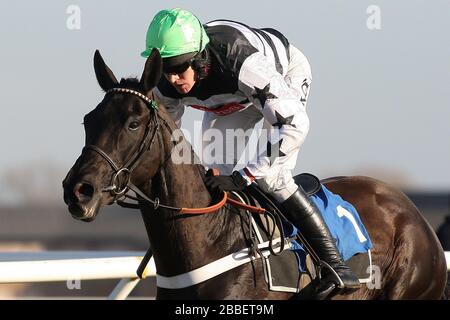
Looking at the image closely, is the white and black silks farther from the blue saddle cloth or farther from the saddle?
the blue saddle cloth

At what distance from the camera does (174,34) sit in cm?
441

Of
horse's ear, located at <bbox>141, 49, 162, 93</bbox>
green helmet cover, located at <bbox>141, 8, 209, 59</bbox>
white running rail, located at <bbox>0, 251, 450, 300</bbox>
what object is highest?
green helmet cover, located at <bbox>141, 8, 209, 59</bbox>

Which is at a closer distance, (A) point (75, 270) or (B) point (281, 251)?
(B) point (281, 251)

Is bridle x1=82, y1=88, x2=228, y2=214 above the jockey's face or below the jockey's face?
below

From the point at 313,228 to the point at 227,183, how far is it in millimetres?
454

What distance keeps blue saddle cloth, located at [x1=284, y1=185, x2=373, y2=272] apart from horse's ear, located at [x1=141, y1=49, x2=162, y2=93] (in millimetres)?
1018

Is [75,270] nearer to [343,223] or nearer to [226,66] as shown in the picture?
[343,223]

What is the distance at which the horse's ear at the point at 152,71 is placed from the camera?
417cm

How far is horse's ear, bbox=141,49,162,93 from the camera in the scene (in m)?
4.17

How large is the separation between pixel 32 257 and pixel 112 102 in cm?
305

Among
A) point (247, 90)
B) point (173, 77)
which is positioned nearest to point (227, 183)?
point (247, 90)

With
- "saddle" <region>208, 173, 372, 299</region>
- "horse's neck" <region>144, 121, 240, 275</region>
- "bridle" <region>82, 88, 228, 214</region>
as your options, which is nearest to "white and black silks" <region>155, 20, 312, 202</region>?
"saddle" <region>208, 173, 372, 299</region>

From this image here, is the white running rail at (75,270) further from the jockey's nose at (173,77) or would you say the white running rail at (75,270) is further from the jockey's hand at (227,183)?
the jockey's nose at (173,77)
